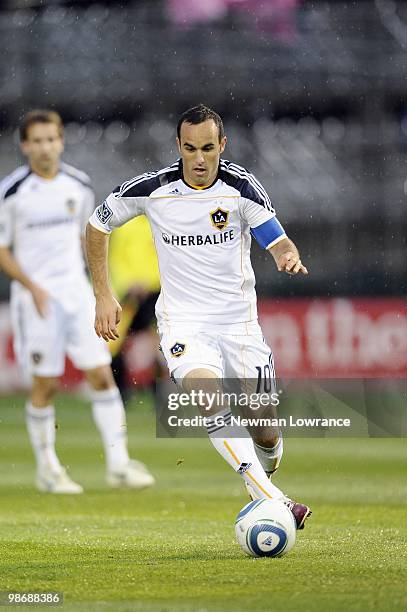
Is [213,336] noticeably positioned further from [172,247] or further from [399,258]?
[399,258]

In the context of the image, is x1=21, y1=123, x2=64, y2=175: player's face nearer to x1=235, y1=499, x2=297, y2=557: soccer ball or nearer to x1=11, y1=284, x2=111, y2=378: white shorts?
x1=11, y1=284, x2=111, y2=378: white shorts

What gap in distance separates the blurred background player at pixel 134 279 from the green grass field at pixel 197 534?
127 centimetres

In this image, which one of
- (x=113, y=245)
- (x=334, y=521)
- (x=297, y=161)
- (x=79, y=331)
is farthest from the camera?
(x=297, y=161)

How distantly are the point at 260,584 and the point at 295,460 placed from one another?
639 centimetres

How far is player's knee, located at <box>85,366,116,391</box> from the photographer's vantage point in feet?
29.7

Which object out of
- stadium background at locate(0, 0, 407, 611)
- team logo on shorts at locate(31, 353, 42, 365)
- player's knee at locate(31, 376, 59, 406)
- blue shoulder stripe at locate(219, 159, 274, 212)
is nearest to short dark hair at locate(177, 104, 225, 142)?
blue shoulder stripe at locate(219, 159, 274, 212)

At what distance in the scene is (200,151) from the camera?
18.5 ft

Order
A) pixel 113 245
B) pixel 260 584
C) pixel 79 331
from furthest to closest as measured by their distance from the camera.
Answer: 1. pixel 113 245
2. pixel 79 331
3. pixel 260 584

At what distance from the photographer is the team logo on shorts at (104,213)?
590 cm

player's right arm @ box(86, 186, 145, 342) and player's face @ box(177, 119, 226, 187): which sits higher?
player's face @ box(177, 119, 226, 187)

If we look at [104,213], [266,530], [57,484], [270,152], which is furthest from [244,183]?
[270,152]

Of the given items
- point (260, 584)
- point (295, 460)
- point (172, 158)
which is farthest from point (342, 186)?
point (260, 584)

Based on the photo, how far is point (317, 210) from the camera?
14.1 m

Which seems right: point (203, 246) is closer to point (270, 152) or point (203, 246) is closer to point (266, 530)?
point (266, 530)
